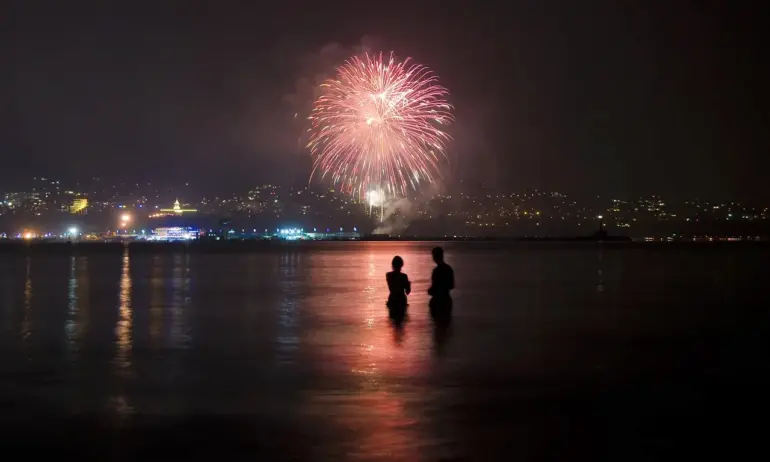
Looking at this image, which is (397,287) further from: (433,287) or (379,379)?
(379,379)

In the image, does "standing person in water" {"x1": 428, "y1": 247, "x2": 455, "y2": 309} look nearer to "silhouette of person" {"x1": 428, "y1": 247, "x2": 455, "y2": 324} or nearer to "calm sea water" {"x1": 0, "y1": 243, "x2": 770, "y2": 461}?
"silhouette of person" {"x1": 428, "y1": 247, "x2": 455, "y2": 324}

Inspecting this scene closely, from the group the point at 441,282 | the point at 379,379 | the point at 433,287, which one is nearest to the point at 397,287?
the point at 433,287

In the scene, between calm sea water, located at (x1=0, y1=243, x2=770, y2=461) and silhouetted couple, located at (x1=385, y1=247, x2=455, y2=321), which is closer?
calm sea water, located at (x1=0, y1=243, x2=770, y2=461)

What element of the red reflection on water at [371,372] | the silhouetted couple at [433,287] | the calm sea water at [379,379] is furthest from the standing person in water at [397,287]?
the calm sea water at [379,379]

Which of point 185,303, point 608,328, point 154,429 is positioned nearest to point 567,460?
point 154,429

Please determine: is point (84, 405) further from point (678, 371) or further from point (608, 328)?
point (608, 328)

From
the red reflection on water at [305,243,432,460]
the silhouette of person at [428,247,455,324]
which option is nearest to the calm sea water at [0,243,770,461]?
the red reflection on water at [305,243,432,460]

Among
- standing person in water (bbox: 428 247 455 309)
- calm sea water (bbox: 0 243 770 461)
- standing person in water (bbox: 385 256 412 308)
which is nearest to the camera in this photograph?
calm sea water (bbox: 0 243 770 461)
